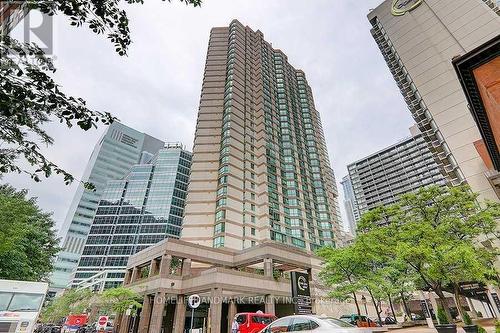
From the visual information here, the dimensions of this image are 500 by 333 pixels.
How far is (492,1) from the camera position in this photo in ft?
147

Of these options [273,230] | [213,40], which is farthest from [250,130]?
[213,40]

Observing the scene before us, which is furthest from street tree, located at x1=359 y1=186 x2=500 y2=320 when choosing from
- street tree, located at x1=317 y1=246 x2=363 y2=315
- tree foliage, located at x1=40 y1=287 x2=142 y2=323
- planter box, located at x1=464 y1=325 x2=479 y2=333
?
tree foliage, located at x1=40 y1=287 x2=142 y2=323

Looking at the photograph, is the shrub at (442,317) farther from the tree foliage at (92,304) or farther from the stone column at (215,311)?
the tree foliage at (92,304)

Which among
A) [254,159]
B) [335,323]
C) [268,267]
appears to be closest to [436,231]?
[335,323]

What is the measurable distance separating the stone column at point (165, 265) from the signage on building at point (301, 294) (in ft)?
59.9

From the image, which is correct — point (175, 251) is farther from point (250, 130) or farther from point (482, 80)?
point (250, 130)

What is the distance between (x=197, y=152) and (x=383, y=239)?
39.6 metres

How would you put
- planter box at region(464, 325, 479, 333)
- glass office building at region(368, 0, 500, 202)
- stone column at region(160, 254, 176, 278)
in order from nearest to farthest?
planter box at region(464, 325, 479, 333), stone column at region(160, 254, 176, 278), glass office building at region(368, 0, 500, 202)

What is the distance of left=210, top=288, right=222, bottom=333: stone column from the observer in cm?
2264

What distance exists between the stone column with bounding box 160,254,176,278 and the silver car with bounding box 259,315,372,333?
21.6m

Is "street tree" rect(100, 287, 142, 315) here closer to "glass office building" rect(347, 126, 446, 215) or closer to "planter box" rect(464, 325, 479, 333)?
"planter box" rect(464, 325, 479, 333)

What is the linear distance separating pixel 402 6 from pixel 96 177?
13406 centimetres

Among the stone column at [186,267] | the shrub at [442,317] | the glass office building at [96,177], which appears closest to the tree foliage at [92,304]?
the stone column at [186,267]

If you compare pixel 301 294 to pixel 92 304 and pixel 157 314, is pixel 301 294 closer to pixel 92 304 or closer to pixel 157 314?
pixel 157 314
